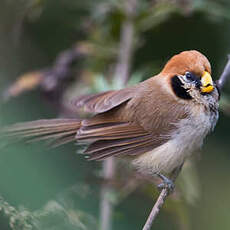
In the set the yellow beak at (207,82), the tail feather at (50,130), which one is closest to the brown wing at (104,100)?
the tail feather at (50,130)

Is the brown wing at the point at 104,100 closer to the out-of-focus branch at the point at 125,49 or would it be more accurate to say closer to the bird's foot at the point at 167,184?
the out-of-focus branch at the point at 125,49

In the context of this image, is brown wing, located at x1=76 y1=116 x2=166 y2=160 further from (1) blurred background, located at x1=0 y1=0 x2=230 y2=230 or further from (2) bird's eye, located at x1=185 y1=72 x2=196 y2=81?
(2) bird's eye, located at x1=185 y1=72 x2=196 y2=81

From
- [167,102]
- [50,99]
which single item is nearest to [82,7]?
[50,99]

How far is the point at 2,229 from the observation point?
4.35 ft


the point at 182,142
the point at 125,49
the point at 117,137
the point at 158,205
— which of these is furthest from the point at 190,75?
the point at 158,205

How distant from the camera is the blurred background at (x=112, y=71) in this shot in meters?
2.51

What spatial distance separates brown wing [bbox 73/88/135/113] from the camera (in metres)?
2.61

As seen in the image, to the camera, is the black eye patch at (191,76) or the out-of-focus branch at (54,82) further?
the out-of-focus branch at (54,82)

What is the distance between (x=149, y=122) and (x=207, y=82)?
445mm

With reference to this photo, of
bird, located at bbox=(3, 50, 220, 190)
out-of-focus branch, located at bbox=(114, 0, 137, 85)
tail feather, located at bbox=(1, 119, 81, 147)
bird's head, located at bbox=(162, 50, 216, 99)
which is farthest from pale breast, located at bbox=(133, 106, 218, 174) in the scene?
out-of-focus branch, located at bbox=(114, 0, 137, 85)

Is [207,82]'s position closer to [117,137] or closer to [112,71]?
[117,137]

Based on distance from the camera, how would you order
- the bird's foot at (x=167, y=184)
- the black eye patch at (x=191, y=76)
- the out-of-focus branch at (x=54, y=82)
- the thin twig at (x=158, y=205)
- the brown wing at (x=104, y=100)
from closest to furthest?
1. the thin twig at (x=158, y=205)
2. the bird's foot at (x=167, y=184)
3. the black eye patch at (x=191, y=76)
4. the brown wing at (x=104, y=100)
5. the out-of-focus branch at (x=54, y=82)

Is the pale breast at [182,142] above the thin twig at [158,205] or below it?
above

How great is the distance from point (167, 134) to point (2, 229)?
1.43 m
